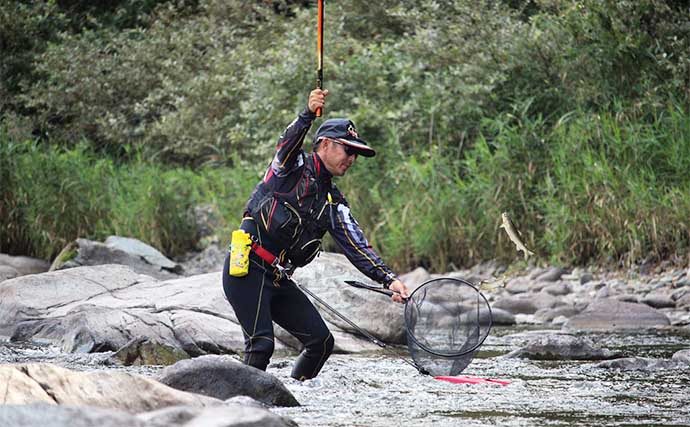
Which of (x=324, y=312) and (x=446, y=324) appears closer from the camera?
(x=446, y=324)

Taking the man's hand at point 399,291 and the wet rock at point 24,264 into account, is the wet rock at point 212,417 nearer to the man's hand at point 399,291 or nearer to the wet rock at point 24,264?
the man's hand at point 399,291

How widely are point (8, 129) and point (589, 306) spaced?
38.3 feet

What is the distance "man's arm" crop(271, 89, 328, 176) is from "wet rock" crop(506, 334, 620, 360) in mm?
3220

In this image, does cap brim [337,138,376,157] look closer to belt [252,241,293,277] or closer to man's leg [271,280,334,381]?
belt [252,241,293,277]

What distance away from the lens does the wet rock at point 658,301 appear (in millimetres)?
11273

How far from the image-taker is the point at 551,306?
11711 millimetres

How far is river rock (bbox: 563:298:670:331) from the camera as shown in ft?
34.7

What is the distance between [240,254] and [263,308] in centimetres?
34

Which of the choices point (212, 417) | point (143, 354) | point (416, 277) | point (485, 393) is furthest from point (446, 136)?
point (212, 417)

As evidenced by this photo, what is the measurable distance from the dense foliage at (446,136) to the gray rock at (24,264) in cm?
64

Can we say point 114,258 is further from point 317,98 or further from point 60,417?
point 60,417

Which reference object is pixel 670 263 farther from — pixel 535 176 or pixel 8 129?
pixel 8 129

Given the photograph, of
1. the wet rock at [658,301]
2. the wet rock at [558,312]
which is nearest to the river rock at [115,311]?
the wet rock at [558,312]

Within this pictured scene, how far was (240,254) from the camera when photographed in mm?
6309
